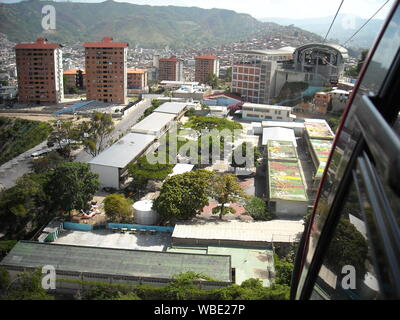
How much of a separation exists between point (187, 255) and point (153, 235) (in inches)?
48.9

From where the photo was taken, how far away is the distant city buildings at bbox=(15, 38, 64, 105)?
52.4ft

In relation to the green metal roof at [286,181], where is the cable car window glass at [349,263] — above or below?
above

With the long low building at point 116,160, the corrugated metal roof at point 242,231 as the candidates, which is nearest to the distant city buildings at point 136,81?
the long low building at point 116,160

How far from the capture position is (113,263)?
475 cm

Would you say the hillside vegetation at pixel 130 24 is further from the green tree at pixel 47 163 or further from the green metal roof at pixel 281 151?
the green metal roof at pixel 281 151

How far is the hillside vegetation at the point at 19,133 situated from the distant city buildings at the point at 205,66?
12.9 metres

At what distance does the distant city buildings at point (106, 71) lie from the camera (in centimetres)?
1653

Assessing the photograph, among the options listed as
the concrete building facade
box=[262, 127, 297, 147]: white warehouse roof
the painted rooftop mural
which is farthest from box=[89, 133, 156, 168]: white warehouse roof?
the concrete building facade

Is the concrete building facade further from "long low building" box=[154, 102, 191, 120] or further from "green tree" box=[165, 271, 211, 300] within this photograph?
"green tree" box=[165, 271, 211, 300]

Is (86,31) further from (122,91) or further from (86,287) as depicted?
(86,287)

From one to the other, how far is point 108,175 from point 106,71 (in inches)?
397

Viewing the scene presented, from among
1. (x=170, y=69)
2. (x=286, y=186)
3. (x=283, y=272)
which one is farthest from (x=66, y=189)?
(x=170, y=69)

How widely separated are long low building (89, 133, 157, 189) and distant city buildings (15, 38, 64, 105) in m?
8.61

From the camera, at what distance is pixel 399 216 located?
408 mm
